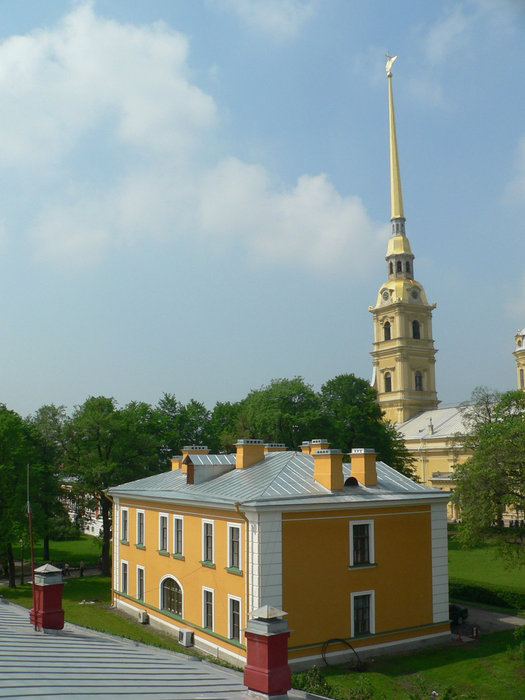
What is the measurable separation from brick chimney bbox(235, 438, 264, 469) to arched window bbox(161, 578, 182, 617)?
6.01m

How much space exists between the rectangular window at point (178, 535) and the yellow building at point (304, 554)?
0.06 metres

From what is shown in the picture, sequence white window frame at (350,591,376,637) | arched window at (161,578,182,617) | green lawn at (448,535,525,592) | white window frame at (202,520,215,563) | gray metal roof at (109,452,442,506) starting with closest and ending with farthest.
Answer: gray metal roof at (109,452,442,506)
white window frame at (350,591,376,637)
white window frame at (202,520,215,563)
arched window at (161,578,182,617)
green lawn at (448,535,525,592)

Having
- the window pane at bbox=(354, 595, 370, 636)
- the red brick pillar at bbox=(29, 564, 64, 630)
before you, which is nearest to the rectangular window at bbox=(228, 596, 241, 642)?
the window pane at bbox=(354, 595, 370, 636)

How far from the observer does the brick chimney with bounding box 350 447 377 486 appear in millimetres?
28219

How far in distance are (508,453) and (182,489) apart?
15.3 meters

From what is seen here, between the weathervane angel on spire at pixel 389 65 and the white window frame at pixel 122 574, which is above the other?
the weathervane angel on spire at pixel 389 65

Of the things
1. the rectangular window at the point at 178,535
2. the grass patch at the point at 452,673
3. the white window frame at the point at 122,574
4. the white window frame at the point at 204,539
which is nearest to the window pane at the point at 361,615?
the grass patch at the point at 452,673

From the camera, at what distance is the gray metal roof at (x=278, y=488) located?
1005 inches

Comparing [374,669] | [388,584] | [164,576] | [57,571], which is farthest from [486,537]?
[57,571]

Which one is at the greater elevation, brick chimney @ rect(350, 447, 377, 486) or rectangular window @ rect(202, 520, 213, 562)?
brick chimney @ rect(350, 447, 377, 486)

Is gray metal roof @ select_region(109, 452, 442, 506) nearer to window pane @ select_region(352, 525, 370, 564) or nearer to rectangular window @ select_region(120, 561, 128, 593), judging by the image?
window pane @ select_region(352, 525, 370, 564)

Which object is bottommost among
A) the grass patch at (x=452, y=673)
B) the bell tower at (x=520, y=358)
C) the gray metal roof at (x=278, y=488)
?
the grass patch at (x=452, y=673)

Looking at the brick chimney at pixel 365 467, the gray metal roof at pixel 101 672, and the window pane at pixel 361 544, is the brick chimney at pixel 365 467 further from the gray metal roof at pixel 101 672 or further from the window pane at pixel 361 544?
the gray metal roof at pixel 101 672

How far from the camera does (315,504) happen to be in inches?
991
